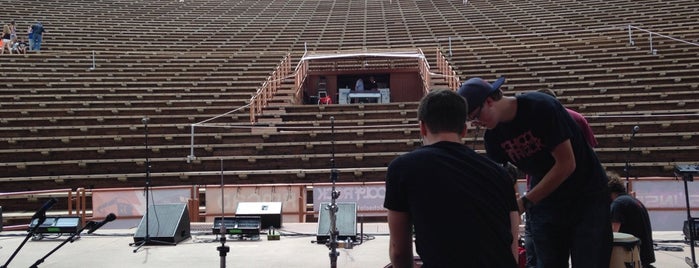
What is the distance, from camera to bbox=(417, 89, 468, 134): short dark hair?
195 cm

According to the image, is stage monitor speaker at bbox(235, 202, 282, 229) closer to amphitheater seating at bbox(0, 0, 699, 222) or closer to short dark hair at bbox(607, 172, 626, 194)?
amphitheater seating at bbox(0, 0, 699, 222)

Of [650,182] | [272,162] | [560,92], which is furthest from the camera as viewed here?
[560,92]

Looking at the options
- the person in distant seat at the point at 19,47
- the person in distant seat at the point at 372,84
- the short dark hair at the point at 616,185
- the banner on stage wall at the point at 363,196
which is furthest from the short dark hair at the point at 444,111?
the person in distant seat at the point at 19,47

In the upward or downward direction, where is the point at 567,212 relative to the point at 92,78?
downward

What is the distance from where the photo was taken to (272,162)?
37.7 ft

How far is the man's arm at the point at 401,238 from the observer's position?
6.33 ft

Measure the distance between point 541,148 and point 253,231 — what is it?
556 cm

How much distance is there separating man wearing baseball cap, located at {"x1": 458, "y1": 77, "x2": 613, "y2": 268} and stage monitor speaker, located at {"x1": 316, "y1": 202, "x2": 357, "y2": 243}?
423cm

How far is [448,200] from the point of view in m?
1.84

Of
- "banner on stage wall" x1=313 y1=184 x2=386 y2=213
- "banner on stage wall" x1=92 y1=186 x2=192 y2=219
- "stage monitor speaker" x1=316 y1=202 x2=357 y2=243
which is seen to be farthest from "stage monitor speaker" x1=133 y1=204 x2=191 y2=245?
"banner on stage wall" x1=313 y1=184 x2=386 y2=213

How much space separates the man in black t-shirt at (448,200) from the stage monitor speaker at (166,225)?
5728 mm

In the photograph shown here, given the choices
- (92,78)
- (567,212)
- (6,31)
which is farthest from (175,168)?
(6,31)

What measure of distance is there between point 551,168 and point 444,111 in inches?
37.7

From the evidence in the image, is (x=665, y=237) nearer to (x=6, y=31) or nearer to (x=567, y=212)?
(x=567, y=212)
